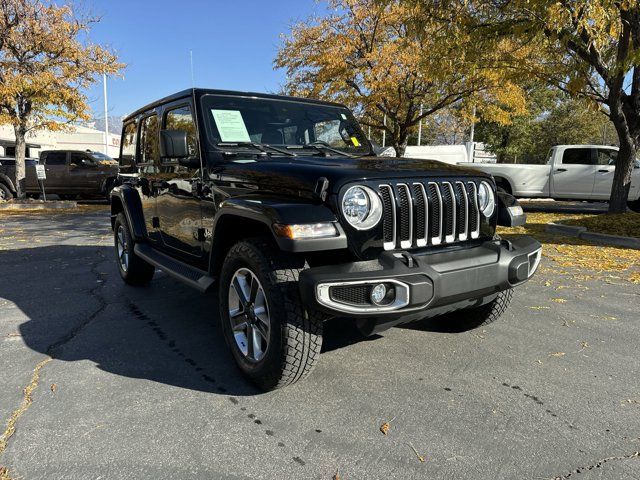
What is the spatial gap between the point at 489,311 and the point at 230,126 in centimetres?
241

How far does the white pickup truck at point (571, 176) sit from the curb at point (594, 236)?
4.10m

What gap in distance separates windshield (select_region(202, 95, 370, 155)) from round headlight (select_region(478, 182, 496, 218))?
126cm

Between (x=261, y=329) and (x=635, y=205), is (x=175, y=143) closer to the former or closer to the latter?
(x=261, y=329)

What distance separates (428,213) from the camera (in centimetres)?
278

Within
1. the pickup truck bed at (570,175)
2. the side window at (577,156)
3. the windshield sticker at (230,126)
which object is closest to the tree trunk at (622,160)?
the pickup truck bed at (570,175)

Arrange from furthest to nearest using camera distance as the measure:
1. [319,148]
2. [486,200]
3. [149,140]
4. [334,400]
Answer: [149,140] < [319,148] < [486,200] < [334,400]

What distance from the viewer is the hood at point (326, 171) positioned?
2633 mm

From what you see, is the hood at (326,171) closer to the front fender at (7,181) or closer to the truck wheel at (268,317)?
the truck wheel at (268,317)

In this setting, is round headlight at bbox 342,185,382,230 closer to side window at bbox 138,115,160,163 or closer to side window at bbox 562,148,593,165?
side window at bbox 138,115,160,163

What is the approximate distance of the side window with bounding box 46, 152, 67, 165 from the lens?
16328 millimetres

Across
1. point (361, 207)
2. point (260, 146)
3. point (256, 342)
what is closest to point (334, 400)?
point (256, 342)

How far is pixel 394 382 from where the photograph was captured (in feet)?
9.64

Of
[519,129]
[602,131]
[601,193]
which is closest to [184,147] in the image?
[601,193]

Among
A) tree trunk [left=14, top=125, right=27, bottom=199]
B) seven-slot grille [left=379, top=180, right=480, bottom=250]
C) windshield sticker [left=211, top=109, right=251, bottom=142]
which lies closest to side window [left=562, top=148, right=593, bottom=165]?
seven-slot grille [left=379, top=180, right=480, bottom=250]
